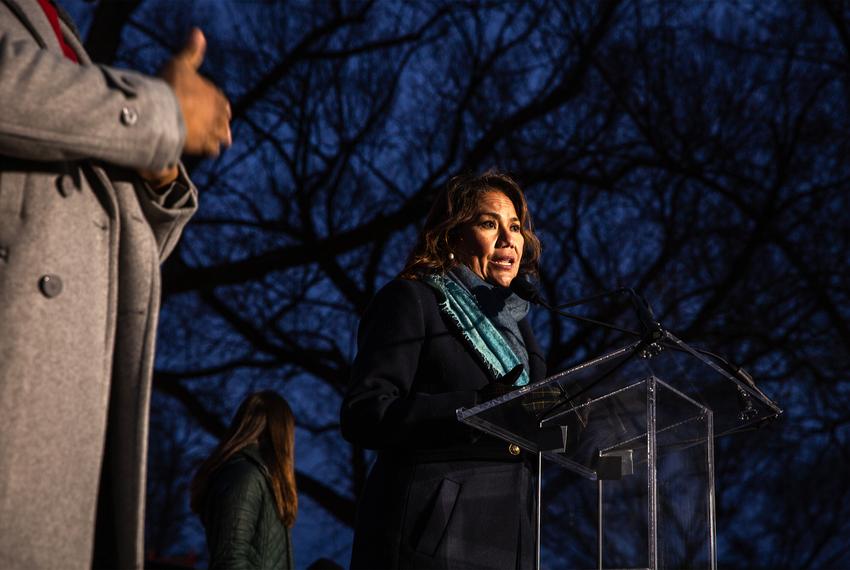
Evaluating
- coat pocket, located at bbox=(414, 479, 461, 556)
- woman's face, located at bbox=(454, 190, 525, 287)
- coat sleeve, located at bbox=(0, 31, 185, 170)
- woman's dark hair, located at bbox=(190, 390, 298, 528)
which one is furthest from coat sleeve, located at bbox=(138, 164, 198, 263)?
woman's dark hair, located at bbox=(190, 390, 298, 528)

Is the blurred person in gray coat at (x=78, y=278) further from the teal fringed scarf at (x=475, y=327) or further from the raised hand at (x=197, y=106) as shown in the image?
the teal fringed scarf at (x=475, y=327)

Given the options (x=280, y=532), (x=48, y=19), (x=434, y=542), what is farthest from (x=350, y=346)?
(x=48, y=19)

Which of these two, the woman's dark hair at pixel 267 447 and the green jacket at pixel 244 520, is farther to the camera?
the woman's dark hair at pixel 267 447

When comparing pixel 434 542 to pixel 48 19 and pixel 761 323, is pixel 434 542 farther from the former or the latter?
pixel 761 323

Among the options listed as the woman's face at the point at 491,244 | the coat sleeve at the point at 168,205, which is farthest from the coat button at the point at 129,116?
the woman's face at the point at 491,244

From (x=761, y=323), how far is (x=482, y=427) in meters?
8.24

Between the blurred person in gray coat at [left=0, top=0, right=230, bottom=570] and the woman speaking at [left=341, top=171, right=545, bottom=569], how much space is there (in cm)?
105

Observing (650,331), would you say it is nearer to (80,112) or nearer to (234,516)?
(80,112)

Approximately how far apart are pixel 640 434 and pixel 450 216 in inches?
41.0

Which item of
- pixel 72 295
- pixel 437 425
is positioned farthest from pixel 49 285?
pixel 437 425

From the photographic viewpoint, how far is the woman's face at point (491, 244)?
3.38m

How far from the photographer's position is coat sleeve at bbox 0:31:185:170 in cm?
169

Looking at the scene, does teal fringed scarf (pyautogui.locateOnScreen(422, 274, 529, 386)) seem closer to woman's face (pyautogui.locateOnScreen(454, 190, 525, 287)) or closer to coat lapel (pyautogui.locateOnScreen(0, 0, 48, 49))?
woman's face (pyautogui.locateOnScreen(454, 190, 525, 287))

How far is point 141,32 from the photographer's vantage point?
11.8 meters
